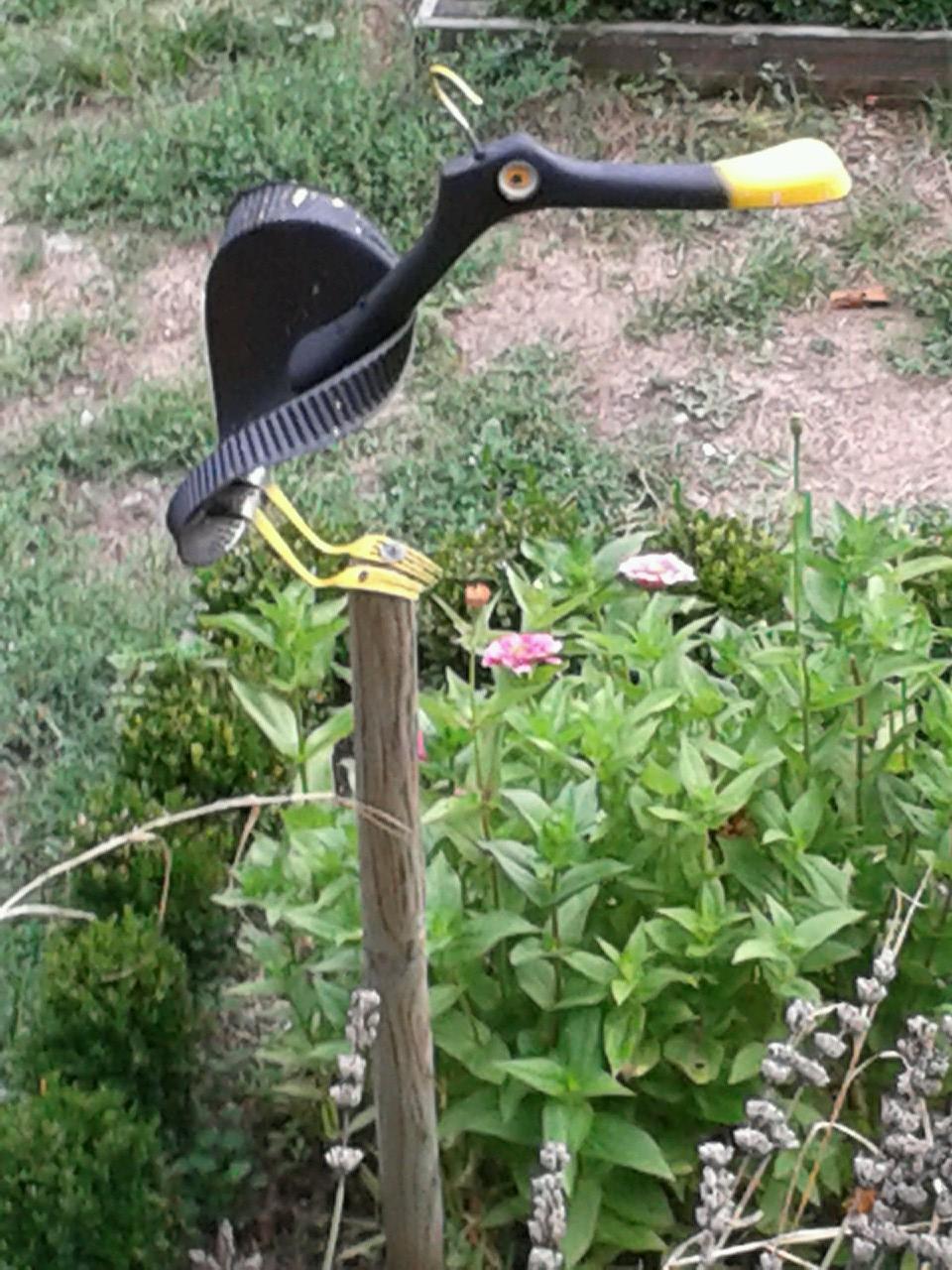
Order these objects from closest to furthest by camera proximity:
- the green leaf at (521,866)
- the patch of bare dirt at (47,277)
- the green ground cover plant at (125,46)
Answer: the green leaf at (521,866)
the patch of bare dirt at (47,277)
the green ground cover plant at (125,46)

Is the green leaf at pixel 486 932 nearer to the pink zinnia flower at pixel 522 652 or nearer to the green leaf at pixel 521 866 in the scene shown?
the green leaf at pixel 521 866

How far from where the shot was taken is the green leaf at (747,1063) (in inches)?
74.9

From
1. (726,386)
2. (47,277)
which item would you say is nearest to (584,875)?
(726,386)

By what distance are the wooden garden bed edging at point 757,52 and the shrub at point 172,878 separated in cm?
326

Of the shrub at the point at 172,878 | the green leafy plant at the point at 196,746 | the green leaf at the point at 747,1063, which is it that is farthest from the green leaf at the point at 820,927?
the green leafy plant at the point at 196,746

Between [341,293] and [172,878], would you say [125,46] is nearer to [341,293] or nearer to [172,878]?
[172,878]

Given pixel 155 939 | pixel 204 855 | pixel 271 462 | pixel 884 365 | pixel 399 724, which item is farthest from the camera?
pixel 884 365

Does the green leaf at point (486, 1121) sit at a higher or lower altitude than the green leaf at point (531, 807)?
lower

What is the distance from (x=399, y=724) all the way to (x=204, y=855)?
92 cm

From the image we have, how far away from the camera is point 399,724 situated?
153 cm

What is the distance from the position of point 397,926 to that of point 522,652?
0.52 m

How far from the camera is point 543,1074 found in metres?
1.85

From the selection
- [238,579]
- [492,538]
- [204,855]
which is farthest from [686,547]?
[204,855]

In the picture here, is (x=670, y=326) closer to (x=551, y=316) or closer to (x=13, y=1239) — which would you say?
(x=551, y=316)
